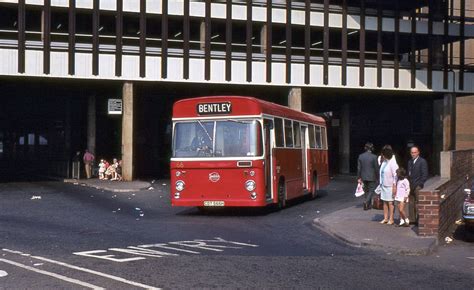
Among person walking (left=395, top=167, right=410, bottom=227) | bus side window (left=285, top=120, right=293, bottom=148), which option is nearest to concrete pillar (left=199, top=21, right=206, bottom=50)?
bus side window (left=285, top=120, right=293, bottom=148)

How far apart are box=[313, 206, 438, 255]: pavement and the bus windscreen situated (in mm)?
2607

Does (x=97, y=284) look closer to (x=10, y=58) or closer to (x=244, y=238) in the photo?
(x=244, y=238)

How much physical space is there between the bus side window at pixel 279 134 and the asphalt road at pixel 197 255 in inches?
79.4

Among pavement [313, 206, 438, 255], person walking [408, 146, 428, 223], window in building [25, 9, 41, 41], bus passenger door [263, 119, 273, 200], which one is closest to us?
pavement [313, 206, 438, 255]

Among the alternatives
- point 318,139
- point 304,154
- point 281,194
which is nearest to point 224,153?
point 281,194

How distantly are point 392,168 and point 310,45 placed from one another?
30670 mm

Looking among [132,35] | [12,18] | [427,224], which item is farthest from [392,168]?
[12,18]

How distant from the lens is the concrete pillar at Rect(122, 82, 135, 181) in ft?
128

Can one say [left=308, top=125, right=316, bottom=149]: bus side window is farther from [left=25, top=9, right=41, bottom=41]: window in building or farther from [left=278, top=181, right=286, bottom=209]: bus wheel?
[left=25, top=9, right=41, bottom=41]: window in building

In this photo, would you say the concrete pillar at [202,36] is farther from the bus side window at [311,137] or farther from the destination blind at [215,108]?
the destination blind at [215,108]

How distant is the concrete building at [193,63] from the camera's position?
1517 inches

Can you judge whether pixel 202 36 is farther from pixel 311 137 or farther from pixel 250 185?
pixel 250 185

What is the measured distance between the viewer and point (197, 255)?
11.5 meters

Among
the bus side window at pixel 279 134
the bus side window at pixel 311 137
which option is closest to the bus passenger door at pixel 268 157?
the bus side window at pixel 279 134
